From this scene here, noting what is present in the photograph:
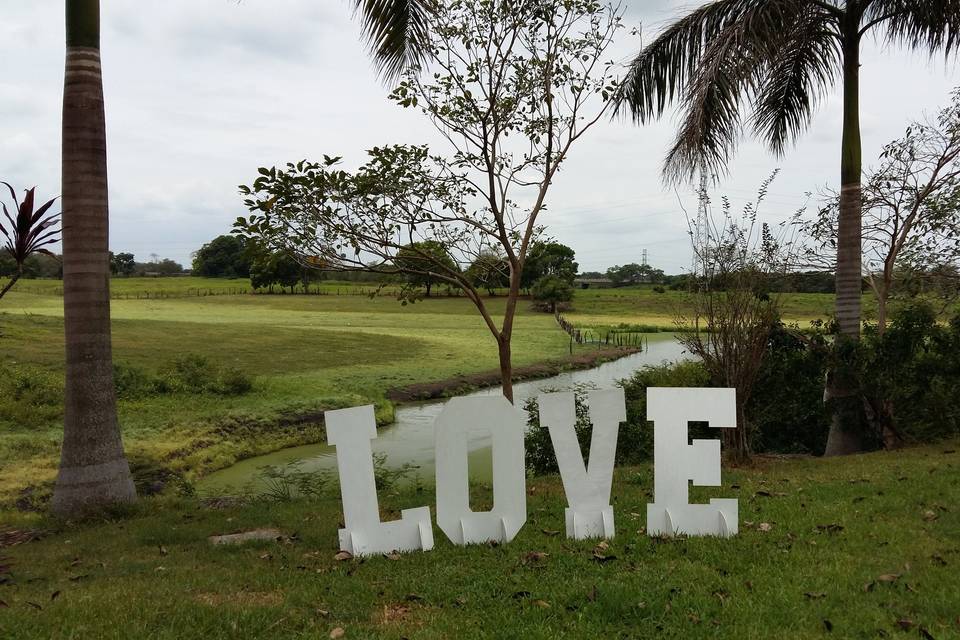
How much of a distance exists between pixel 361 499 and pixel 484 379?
67.2 ft

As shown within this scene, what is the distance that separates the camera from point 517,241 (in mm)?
9648

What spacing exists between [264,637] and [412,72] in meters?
7.06

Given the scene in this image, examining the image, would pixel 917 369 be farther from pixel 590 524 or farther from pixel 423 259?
pixel 423 259

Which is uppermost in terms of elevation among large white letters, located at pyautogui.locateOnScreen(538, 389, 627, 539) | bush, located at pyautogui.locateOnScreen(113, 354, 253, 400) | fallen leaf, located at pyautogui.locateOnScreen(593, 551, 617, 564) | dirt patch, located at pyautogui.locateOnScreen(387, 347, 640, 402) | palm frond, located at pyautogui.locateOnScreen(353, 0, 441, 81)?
palm frond, located at pyautogui.locateOnScreen(353, 0, 441, 81)

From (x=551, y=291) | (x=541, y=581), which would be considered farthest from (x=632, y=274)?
(x=541, y=581)

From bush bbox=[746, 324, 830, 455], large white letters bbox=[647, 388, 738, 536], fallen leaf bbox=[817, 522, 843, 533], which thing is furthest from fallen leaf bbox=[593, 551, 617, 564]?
bush bbox=[746, 324, 830, 455]

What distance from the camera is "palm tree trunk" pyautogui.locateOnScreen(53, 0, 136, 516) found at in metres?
7.34

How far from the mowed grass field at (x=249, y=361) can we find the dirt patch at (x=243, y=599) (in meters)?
7.53

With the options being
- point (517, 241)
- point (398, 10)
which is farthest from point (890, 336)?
point (398, 10)

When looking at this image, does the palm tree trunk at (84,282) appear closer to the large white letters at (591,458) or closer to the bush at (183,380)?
the large white letters at (591,458)

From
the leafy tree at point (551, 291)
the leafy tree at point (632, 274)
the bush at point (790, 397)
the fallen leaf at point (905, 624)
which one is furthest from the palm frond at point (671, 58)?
the leafy tree at point (632, 274)

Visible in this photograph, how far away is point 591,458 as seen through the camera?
579cm

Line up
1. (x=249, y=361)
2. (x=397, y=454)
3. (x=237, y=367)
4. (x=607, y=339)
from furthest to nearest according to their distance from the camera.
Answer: (x=607, y=339)
(x=249, y=361)
(x=237, y=367)
(x=397, y=454)

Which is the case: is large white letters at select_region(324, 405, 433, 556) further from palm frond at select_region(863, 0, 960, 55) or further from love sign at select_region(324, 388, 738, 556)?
palm frond at select_region(863, 0, 960, 55)
